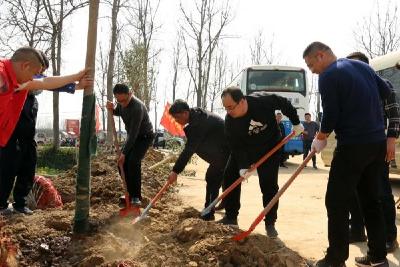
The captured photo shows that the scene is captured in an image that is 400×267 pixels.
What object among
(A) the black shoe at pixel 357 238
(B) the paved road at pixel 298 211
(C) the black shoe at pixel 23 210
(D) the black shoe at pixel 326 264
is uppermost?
(D) the black shoe at pixel 326 264

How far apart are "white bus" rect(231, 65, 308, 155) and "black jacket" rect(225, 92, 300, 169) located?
37.5 feet

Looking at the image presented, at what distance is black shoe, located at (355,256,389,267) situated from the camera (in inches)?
151

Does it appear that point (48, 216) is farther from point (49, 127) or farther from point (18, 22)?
point (49, 127)

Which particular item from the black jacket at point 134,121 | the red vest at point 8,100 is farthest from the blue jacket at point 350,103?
the black jacket at point 134,121

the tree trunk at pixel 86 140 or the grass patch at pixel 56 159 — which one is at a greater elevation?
the tree trunk at pixel 86 140

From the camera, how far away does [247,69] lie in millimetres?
16766

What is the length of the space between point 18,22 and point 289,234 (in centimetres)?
1363

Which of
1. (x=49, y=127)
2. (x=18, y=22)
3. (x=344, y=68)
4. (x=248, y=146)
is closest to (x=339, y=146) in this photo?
(x=344, y=68)

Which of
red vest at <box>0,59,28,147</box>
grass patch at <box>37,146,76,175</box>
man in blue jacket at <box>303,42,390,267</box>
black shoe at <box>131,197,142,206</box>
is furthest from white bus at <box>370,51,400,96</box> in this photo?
grass patch at <box>37,146,76,175</box>

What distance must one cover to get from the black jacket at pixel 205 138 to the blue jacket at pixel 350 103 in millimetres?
2019

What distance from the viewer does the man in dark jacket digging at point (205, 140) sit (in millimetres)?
5391

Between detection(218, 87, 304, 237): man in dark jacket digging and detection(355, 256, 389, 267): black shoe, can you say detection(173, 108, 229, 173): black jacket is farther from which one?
detection(355, 256, 389, 267): black shoe

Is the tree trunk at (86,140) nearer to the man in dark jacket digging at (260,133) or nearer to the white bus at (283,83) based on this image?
the man in dark jacket digging at (260,133)

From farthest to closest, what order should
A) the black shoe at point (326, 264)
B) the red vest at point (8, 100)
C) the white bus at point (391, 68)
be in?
1. the white bus at point (391, 68)
2. the black shoe at point (326, 264)
3. the red vest at point (8, 100)
